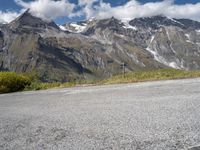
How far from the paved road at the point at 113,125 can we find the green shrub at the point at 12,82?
16.8 meters

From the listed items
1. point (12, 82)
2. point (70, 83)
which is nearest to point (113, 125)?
point (70, 83)

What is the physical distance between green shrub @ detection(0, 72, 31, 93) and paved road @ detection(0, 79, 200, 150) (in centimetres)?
1680

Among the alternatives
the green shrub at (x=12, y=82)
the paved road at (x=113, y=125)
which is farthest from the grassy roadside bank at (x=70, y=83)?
the paved road at (x=113, y=125)

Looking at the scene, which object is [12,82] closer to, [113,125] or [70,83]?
[70,83]

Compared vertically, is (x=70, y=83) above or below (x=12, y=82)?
below

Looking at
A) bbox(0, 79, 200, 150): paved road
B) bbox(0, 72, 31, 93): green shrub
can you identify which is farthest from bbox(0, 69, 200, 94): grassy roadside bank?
bbox(0, 79, 200, 150): paved road

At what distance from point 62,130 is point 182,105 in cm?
495

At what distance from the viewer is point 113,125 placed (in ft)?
35.5

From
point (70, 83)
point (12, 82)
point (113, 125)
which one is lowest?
point (113, 125)

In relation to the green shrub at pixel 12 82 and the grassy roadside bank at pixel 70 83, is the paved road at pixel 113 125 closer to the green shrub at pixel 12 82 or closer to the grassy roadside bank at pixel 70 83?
the grassy roadside bank at pixel 70 83

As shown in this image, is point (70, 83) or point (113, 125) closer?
point (113, 125)

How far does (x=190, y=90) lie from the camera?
16.8 m

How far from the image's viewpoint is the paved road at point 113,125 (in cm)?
873

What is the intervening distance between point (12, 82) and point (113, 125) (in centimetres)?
2426
